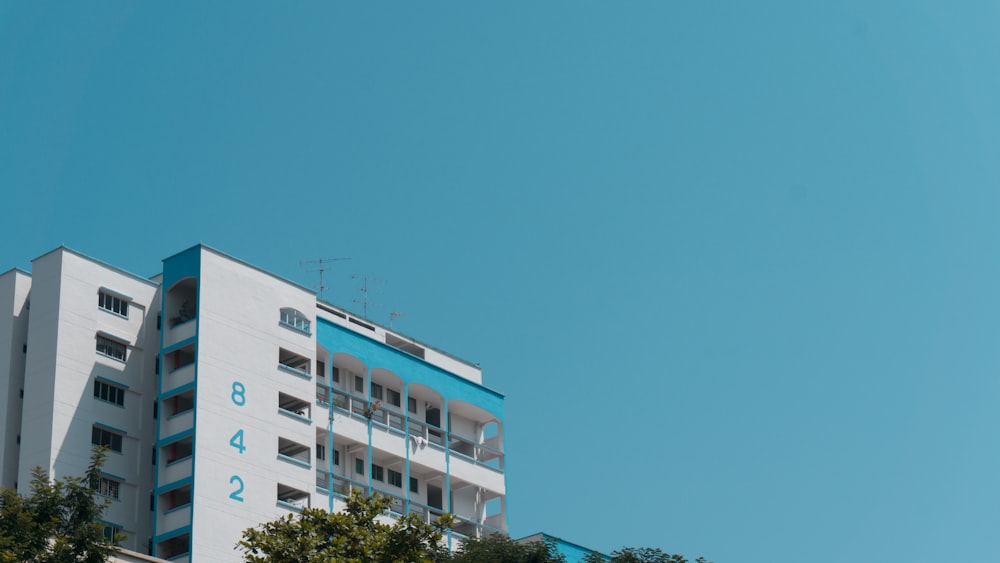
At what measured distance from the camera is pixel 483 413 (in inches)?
3142

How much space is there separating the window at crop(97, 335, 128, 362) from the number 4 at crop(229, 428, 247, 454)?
549cm

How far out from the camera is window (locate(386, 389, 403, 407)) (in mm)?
75625

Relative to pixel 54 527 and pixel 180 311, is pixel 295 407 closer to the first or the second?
pixel 180 311

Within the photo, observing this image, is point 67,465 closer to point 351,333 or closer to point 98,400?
point 98,400

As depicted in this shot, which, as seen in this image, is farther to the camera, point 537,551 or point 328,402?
point 328,402

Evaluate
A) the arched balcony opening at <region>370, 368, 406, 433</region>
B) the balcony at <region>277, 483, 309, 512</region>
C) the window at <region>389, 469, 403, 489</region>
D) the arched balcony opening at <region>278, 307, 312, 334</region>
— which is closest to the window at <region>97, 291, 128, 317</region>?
the arched balcony opening at <region>278, 307, 312, 334</region>

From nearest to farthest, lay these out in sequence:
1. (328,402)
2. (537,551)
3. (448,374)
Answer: (537,551), (328,402), (448,374)

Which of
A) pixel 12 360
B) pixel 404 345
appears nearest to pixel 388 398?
pixel 404 345

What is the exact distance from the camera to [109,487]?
62750 mm

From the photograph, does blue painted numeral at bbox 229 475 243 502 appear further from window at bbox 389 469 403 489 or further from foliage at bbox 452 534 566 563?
foliage at bbox 452 534 566 563

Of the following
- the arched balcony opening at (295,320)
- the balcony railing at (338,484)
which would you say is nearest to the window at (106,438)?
the arched balcony opening at (295,320)

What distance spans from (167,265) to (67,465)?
9554 millimetres

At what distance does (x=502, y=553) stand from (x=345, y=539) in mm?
15788

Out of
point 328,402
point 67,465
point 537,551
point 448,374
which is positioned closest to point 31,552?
point 537,551
